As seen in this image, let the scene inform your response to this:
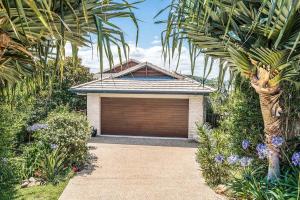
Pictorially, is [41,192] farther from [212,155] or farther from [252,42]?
[252,42]

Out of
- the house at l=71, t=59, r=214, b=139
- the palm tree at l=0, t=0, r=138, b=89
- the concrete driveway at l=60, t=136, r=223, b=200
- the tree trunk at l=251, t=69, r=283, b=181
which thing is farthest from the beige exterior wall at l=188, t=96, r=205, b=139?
the palm tree at l=0, t=0, r=138, b=89

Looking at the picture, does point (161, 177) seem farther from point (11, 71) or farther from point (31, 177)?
point (11, 71)

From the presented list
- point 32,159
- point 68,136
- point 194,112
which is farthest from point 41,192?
point 194,112

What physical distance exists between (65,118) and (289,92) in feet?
27.1

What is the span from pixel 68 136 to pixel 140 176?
324 centimetres

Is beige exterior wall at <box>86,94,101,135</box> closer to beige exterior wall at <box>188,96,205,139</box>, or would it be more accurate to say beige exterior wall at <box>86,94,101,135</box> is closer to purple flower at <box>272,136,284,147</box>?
beige exterior wall at <box>188,96,205,139</box>

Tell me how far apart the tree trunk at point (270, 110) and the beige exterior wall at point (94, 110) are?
14.0 m

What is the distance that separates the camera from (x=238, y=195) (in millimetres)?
6828

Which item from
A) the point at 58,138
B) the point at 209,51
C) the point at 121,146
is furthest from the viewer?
→ the point at 121,146

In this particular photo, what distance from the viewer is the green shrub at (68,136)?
1090 centimetres

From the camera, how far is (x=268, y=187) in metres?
6.12

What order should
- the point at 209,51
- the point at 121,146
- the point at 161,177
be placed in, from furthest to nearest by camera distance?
1. the point at 121,146
2. the point at 161,177
3. the point at 209,51

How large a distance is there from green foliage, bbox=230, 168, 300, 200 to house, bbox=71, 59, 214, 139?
1135 cm

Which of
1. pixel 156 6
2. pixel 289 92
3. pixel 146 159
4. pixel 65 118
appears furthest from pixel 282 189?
pixel 65 118
